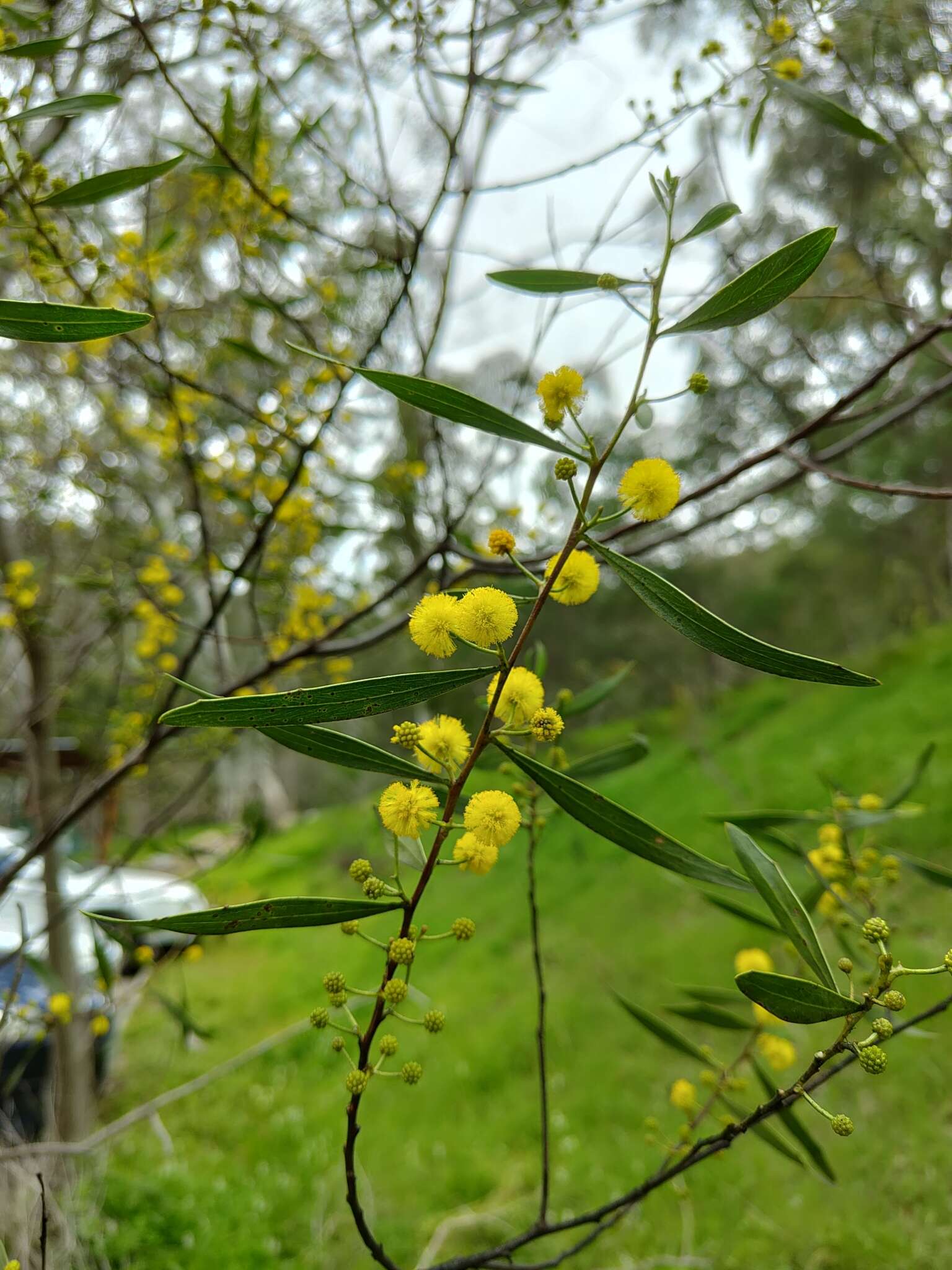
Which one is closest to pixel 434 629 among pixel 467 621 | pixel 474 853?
pixel 467 621

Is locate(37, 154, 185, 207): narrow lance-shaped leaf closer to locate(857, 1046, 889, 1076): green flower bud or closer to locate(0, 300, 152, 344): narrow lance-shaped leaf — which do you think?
locate(0, 300, 152, 344): narrow lance-shaped leaf

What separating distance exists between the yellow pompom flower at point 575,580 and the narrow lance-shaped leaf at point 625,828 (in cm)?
10

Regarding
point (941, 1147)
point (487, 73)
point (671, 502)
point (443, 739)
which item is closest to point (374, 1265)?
point (941, 1147)

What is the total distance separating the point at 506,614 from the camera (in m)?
0.39

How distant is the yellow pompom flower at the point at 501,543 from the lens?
1.42 ft

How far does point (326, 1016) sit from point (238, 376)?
3.14m

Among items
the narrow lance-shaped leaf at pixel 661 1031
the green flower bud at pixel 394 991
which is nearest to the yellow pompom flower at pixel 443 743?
the green flower bud at pixel 394 991

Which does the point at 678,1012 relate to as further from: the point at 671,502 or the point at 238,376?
the point at 238,376

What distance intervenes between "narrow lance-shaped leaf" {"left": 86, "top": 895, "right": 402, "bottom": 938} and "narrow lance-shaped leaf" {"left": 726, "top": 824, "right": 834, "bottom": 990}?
221 millimetres

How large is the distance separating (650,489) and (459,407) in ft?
0.42

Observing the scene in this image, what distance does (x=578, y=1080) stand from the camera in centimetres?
239

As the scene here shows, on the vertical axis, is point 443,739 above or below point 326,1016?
above

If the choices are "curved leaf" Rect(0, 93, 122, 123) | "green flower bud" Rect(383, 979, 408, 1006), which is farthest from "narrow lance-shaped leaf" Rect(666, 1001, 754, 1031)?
"curved leaf" Rect(0, 93, 122, 123)

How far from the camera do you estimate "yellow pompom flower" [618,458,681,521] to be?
41 cm
